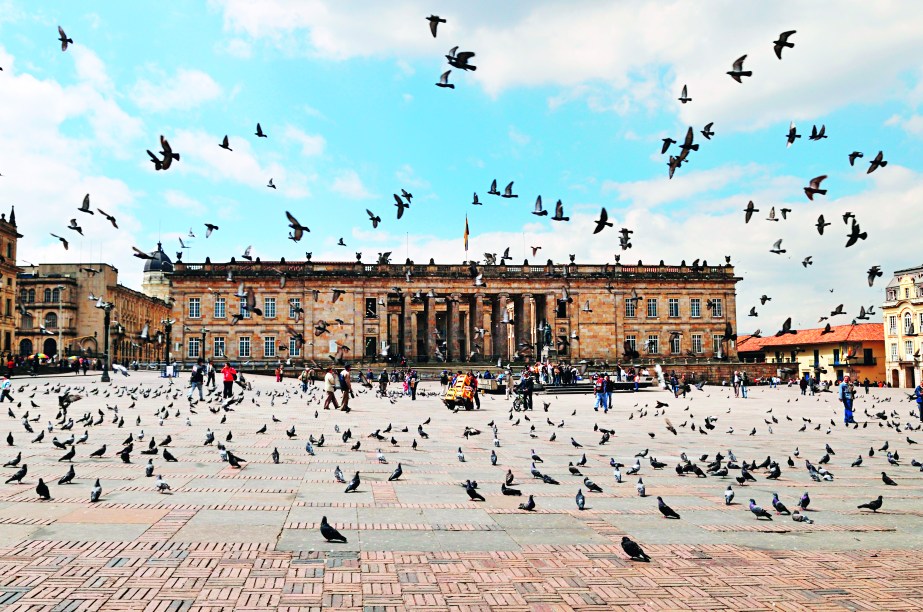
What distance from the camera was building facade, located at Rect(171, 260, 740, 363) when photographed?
71562 mm

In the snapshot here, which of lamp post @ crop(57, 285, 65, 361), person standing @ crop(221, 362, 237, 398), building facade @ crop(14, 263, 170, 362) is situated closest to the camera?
person standing @ crop(221, 362, 237, 398)

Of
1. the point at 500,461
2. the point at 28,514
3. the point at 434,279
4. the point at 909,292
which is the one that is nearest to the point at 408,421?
the point at 500,461

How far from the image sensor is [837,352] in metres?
75.0

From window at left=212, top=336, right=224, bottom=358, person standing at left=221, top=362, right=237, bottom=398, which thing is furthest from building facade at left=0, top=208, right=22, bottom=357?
person standing at left=221, top=362, right=237, bottom=398

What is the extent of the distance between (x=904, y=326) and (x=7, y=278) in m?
82.9

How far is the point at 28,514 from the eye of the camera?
23.4ft

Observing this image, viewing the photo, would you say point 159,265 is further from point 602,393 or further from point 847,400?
point 847,400

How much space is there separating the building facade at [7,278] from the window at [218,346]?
17.4 metres

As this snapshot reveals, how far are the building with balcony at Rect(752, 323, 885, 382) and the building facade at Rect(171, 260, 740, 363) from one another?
29.4 feet

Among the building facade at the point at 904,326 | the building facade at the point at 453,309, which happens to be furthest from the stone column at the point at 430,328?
the building facade at the point at 904,326

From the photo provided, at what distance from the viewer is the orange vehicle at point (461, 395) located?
25.1 meters

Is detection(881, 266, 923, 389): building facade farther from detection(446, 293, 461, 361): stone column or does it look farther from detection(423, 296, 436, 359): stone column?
detection(423, 296, 436, 359): stone column

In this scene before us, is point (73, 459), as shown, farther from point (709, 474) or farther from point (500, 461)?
point (709, 474)

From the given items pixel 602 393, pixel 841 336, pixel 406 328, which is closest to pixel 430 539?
pixel 602 393
